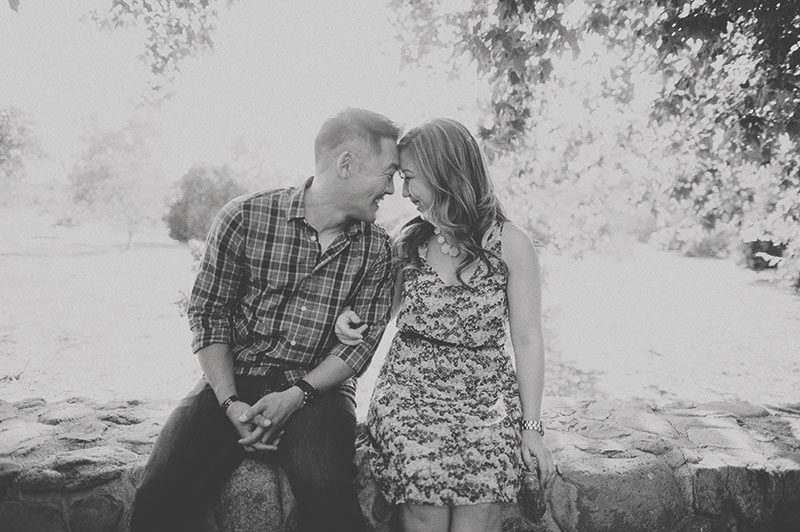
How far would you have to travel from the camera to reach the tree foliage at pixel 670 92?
3.55 metres

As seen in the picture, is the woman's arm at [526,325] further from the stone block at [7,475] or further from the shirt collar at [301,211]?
the stone block at [7,475]

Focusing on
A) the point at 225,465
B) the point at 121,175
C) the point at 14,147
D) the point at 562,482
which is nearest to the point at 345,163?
the point at 225,465

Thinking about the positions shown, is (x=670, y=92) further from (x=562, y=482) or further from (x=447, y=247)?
(x=562, y=482)

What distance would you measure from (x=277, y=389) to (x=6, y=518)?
1.15m

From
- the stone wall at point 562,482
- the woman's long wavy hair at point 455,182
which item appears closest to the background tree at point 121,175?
the stone wall at point 562,482

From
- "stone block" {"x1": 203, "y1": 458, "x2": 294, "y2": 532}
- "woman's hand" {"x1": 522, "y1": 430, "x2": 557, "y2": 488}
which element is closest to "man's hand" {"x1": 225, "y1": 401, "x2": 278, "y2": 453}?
"stone block" {"x1": 203, "y1": 458, "x2": 294, "y2": 532}

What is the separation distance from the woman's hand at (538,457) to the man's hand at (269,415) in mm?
933

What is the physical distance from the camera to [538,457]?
219cm

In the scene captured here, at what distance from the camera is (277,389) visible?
93.6 inches

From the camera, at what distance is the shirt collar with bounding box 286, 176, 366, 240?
2.47 metres

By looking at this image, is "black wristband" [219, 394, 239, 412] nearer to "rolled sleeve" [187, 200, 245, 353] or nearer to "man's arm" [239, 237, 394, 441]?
"man's arm" [239, 237, 394, 441]

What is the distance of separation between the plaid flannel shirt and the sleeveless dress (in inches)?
7.2

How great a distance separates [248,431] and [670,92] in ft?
14.9

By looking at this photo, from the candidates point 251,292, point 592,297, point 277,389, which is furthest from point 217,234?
point 592,297
